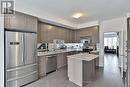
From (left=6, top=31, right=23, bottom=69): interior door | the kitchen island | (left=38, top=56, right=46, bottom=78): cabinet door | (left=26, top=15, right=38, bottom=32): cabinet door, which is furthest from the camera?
(left=38, top=56, right=46, bottom=78): cabinet door

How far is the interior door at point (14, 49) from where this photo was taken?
3.16m

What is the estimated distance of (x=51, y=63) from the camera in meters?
5.16

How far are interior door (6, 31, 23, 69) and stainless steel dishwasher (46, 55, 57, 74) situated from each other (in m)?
1.57

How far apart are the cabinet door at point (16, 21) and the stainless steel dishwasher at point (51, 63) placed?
189 cm

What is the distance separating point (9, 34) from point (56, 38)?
11.0 feet

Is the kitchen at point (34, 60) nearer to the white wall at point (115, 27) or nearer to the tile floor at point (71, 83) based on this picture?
the tile floor at point (71, 83)

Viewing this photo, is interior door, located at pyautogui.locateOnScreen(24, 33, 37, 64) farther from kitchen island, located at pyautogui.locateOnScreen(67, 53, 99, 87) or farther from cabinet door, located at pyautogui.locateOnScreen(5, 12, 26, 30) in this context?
kitchen island, located at pyautogui.locateOnScreen(67, 53, 99, 87)

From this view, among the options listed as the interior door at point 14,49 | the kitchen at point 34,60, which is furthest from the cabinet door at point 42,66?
the interior door at point 14,49

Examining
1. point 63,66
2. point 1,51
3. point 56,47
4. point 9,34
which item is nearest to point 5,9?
point 9,34

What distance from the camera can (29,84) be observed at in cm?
372

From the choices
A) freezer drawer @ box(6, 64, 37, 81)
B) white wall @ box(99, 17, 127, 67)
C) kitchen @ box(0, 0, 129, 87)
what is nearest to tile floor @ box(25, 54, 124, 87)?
kitchen @ box(0, 0, 129, 87)

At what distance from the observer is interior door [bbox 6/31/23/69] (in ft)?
10.4

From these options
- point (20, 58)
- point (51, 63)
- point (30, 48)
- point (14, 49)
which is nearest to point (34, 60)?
point (30, 48)

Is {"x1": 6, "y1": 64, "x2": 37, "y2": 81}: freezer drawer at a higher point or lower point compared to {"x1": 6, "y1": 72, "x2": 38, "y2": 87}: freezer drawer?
higher
